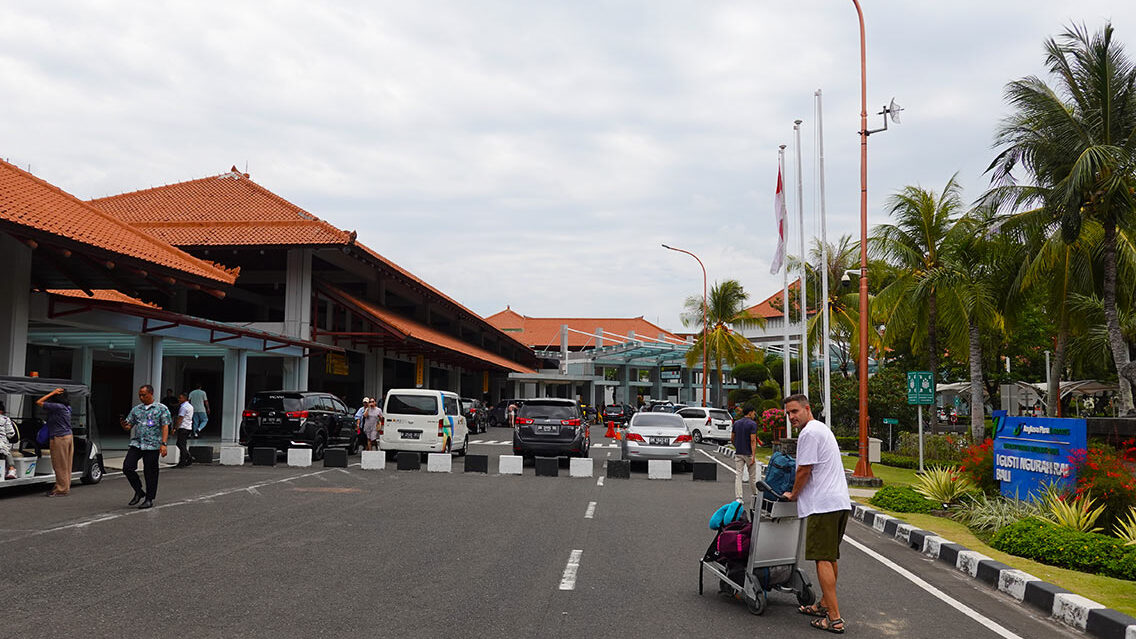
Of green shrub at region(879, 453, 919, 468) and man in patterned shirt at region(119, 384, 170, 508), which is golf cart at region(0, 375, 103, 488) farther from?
green shrub at region(879, 453, 919, 468)

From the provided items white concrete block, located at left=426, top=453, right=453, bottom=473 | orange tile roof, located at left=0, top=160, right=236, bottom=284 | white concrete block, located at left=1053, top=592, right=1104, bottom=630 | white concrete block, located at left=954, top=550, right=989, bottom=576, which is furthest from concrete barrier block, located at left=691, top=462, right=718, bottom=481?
white concrete block, located at left=1053, top=592, right=1104, bottom=630

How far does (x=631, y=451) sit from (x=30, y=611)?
50.5 ft

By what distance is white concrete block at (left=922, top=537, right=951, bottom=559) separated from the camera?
405 inches

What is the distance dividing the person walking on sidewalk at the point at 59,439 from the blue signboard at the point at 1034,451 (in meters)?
13.9

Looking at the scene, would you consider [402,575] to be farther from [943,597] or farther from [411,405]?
[411,405]

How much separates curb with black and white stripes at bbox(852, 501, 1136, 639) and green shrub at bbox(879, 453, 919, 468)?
1256 cm

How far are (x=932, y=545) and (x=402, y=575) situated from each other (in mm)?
A: 6287

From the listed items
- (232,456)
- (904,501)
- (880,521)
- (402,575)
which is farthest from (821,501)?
(232,456)

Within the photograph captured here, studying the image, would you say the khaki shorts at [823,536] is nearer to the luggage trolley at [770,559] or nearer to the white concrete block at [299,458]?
the luggage trolley at [770,559]

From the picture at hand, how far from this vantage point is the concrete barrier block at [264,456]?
2006 centimetres

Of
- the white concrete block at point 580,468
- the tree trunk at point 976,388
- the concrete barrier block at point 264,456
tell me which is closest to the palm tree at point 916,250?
the tree trunk at point 976,388

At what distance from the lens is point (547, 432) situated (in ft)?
69.6

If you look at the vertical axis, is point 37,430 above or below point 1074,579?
above

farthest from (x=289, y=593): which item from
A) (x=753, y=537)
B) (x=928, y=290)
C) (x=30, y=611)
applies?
(x=928, y=290)
